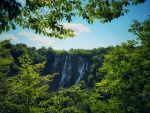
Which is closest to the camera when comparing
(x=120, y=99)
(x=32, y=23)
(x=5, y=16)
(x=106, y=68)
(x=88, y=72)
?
(x=5, y=16)

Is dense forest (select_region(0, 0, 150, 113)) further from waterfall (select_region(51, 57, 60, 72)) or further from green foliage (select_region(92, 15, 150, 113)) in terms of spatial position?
waterfall (select_region(51, 57, 60, 72))

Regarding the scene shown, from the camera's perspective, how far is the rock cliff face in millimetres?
55306

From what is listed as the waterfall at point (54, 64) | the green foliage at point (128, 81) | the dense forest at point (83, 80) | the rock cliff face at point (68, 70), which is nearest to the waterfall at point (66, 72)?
the rock cliff face at point (68, 70)

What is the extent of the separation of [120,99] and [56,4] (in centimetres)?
635

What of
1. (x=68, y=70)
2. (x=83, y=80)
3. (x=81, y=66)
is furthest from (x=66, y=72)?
(x=83, y=80)

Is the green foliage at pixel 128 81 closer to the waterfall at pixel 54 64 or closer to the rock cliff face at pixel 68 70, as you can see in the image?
the rock cliff face at pixel 68 70

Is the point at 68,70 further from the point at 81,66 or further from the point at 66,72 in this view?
the point at 81,66

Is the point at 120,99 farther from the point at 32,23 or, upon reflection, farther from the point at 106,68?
the point at 32,23

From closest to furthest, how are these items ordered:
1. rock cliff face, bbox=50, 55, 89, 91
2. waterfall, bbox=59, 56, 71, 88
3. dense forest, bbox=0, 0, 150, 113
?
dense forest, bbox=0, 0, 150, 113
waterfall, bbox=59, 56, 71, 88
rock cliff face, bbox=50, 55, 89, 91

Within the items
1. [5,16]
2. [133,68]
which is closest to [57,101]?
[133,68]

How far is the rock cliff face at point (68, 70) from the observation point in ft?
181

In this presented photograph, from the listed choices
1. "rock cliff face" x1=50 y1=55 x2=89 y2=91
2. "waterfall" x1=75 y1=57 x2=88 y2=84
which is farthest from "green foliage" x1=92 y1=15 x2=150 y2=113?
"waterfall" x1=75 y1=57 x2=88 y2=84

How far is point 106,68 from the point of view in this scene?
925 cm

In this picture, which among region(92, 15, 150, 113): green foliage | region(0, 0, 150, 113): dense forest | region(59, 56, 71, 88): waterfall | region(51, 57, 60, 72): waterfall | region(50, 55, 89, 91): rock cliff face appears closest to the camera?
region(0, 0, 150, 113): dense forest
